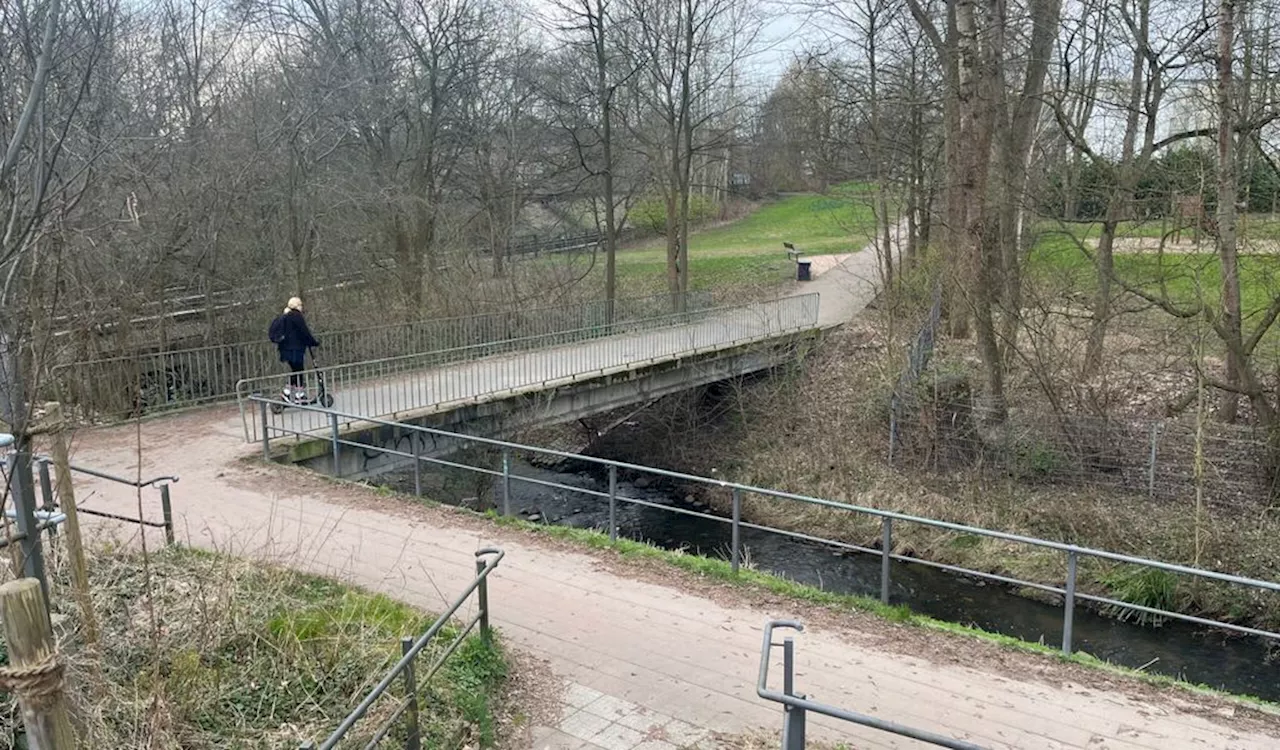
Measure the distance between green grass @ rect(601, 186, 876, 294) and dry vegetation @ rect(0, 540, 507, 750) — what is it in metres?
20.2

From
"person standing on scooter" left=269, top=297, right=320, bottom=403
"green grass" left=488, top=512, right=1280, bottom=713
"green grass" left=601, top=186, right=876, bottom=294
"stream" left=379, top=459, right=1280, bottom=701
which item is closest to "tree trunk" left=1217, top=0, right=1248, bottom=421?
"stream" left=379, top=459, right=1280, bottom=701

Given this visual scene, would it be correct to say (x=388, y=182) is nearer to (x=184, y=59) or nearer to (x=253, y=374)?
(x=184, y=59)

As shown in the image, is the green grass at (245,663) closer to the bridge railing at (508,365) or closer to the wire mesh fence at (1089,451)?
the bridge railing at (508,365)

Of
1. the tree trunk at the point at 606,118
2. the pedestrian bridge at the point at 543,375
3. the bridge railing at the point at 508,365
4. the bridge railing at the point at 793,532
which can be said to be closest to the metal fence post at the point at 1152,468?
the bridge railing at the point at 793,532

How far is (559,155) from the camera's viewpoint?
3034cm

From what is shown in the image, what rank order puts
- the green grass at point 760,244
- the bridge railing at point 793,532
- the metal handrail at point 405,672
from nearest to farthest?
1. the metal handrail at point 405,672
2. the bridge railing at point 793,532
3. the green grass at point 760,244

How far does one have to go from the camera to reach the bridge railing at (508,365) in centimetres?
1584

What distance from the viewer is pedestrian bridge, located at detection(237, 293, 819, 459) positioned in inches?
618

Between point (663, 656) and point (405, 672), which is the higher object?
point (405, 672)

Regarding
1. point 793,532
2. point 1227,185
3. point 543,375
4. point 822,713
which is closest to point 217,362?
point 543,375

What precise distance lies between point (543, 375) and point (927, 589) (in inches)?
317

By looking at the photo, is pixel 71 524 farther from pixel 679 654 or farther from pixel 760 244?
pixel 760 244

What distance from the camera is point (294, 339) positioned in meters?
15.2

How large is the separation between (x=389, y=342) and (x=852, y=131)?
14156 millimetres
